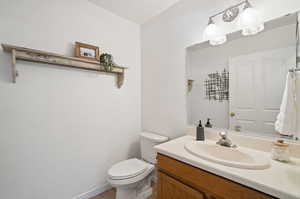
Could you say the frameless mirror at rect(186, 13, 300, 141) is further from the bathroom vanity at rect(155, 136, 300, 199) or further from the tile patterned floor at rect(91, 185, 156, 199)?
the tile patterned floor at rect(91, 185, 156, 199)

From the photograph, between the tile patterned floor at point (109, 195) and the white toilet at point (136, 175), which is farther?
the tile patterned floor at point (109, 195)

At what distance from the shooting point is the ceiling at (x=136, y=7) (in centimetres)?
160

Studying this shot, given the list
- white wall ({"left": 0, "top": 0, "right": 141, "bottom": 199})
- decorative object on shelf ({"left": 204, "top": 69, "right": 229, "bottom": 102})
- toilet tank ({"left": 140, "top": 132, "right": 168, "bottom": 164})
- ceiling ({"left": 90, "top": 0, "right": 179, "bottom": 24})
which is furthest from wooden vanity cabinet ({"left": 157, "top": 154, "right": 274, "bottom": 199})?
ceiling ({"left": 90, "top": 0, "right": 179, "bottom": 24})

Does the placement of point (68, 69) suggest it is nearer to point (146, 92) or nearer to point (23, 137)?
point (23, 137)

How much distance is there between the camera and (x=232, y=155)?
1.04 metres

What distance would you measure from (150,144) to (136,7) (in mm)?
1757

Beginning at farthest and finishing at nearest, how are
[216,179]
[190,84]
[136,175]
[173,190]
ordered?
[190,84] < [136,175] < [173,190] < [216,179]

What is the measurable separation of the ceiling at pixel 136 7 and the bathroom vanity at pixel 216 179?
5.45ft

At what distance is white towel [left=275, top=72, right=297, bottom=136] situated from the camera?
864mm

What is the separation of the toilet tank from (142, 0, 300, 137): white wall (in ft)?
0.49

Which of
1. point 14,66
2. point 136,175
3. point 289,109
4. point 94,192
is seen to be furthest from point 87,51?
point 289,109

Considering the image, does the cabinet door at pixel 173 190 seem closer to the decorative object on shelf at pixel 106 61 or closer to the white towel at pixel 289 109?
the white towel at pixel 289 109

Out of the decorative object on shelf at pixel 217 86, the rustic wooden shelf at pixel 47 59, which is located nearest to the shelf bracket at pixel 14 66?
the rustic wooden shelf at pixel 47 59

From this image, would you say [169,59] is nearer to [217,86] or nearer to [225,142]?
[217,86]
